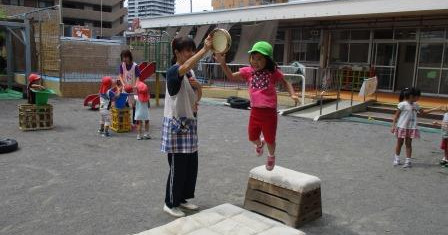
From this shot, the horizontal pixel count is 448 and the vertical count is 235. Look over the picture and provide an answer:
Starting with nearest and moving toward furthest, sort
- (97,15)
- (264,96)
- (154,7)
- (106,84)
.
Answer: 1. (264,96)
2. (106,84)
3. (97,15)
4. (154,7)

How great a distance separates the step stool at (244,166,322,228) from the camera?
13.1 ft

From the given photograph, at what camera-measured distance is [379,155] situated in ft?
24.3

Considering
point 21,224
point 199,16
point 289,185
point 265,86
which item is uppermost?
point 199,16

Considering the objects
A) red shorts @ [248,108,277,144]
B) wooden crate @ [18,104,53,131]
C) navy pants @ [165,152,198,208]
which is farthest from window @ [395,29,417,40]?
navy pants @ [165,152,198,208]

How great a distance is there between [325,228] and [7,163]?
4911 mm

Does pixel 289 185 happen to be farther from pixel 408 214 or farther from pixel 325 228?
pixel 408 214

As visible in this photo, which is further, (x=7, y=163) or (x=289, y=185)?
(x=7, y=163)

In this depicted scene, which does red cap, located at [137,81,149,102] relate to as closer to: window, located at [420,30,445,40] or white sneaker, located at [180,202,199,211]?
white sneaker, located at [180,202,199,211]

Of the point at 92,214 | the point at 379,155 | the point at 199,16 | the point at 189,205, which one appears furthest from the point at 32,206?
the point at 199,16

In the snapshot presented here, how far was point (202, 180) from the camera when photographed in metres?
5.48

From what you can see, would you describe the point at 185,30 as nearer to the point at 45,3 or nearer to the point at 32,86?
the point at 32,86

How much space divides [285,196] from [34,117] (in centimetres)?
680

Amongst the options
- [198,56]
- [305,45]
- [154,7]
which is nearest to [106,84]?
[198,56]

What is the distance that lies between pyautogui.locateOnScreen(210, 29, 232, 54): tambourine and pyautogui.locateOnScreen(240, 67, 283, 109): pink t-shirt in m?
0.71
